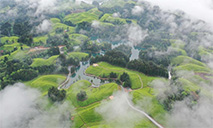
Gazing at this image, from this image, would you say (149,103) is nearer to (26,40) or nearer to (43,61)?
(43,61)

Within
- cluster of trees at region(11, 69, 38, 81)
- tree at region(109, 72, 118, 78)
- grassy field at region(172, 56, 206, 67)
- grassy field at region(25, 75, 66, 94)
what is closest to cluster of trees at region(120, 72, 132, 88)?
tree at region(109, 72, 118, 78)

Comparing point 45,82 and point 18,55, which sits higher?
point 18,55

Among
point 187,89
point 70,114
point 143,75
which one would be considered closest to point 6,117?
point 70,114

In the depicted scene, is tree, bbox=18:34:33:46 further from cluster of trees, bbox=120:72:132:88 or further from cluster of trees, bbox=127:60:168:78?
cluster of trees, bbox=127:60:168:78

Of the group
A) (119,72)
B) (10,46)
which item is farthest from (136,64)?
(10,46)

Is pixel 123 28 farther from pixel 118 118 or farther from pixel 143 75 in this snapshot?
Answer: pixel 118 118
